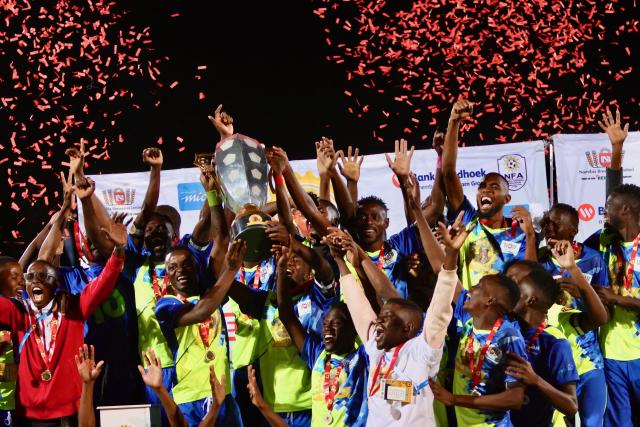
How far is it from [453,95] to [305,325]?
5765 millimetres

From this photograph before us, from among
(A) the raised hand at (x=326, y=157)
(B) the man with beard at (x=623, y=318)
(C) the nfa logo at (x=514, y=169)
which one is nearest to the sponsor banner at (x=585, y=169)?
(C) the nfa logo at (x=514, y=169)

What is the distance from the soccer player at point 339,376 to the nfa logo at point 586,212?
13.2 ft

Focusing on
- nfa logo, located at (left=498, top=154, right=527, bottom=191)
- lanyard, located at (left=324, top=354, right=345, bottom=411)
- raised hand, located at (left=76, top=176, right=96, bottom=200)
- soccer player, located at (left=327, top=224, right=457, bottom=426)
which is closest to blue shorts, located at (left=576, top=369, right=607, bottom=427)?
soccer player, located at (left=327, top=224, right=457, bottom=426)

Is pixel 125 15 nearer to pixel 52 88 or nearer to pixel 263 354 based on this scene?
pixel 52 88

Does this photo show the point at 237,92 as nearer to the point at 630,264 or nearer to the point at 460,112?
the point at 460,112

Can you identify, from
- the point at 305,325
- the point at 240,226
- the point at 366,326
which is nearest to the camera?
the point at 366,326

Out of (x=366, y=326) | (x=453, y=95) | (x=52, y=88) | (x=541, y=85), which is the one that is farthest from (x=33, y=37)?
(x=366, y=326)

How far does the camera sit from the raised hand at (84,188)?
5.89m

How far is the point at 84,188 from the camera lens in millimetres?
5918

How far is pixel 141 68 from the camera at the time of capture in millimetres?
10820

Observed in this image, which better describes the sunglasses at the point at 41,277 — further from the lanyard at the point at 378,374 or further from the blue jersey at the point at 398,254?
the lanyard at the point at 378,374

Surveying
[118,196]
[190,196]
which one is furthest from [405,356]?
[118,196]

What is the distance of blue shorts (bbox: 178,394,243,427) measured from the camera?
529 cm

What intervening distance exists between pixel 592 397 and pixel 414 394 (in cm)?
188
